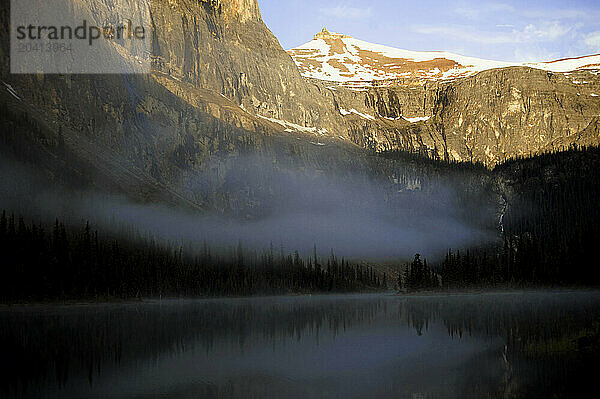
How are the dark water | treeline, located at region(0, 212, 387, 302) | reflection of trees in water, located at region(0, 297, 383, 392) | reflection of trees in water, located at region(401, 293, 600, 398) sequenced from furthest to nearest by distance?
treeline, located at region(0, 212, 387, 302)
reflection of trees in water, located at region(0, 297, 383, 392)
the dark water
reflection of trees in water, located at region(401, 293, 600, 398)

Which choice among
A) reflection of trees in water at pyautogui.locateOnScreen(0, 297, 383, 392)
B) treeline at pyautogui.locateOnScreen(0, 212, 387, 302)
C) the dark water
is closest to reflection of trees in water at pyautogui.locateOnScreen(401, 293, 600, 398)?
the dark water

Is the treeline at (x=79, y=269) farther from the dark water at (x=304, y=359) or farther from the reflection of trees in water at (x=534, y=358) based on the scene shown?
the reflection of trees in water at (x=534, y=358)

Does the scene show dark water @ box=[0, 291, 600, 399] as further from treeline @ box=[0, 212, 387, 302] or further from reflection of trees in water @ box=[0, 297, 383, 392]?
treeline @ box=[0, 212, 387, 302]

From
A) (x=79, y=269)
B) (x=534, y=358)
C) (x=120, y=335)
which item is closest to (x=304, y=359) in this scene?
(x=534, y=358)

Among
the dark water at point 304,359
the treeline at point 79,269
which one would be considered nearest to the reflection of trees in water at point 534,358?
the dark water at point 304,359

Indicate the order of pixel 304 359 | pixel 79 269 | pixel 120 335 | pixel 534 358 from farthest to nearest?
pixel 79 269 → pixel 120 335 → pixel 304 359 → pixel 534 358

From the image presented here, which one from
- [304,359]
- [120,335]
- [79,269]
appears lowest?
[304,359]

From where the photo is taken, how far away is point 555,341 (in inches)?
2477

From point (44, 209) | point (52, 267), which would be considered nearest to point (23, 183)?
point (44, 209)

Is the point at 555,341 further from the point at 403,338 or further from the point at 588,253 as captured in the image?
the point at 588,253

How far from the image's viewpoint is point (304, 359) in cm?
6022

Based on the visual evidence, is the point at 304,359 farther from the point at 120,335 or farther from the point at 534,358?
the point at 120,335

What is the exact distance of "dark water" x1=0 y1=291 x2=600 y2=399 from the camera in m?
45.1

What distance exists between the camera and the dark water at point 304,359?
45062 millimetres
